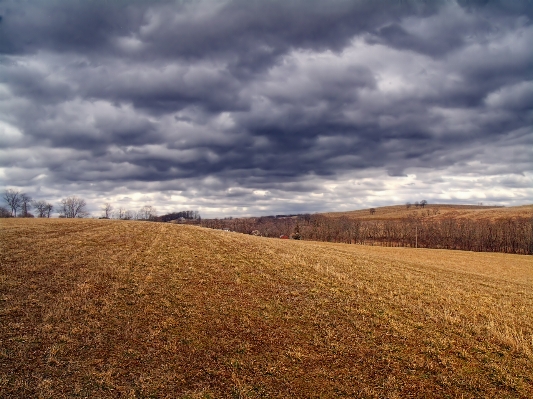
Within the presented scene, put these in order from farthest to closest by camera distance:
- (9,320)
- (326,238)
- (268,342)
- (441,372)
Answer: (326,238), (9,320), (268,342), (441,372)

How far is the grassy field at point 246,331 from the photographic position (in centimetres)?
1193

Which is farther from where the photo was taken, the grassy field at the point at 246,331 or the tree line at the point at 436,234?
the tree line at the point at 436,234

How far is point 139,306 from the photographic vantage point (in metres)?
17.9

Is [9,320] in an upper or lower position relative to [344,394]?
upper

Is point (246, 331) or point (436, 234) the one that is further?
point (436, 234)

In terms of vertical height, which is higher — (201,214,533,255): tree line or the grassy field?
the grassy field

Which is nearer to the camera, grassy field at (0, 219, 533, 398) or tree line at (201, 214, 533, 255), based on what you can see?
grassy field at (0, 219, 533, 398)

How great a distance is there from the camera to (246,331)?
51.4 ft

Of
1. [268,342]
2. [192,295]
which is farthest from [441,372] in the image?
[192,295]

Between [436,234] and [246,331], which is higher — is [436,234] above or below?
below

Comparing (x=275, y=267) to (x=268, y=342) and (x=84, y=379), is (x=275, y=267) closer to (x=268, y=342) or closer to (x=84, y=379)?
(x=268, y=342)

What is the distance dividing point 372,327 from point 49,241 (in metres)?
30.5

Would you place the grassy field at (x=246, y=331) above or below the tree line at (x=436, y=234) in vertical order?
above

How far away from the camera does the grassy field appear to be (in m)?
11.9
